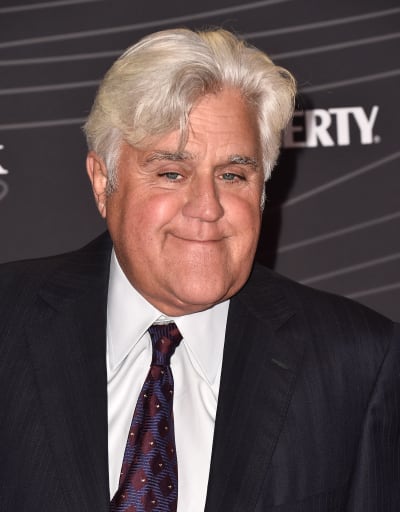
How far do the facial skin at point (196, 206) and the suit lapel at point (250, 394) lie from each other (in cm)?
16

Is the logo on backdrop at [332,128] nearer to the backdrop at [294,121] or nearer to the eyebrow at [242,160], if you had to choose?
the backdrop at [294,121]

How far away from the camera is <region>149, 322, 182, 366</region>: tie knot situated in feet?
8.16

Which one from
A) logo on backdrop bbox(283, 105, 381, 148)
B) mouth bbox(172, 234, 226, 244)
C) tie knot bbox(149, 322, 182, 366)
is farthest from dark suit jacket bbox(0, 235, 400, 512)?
logo on backdrop bbox(283, 105, 381, 148)

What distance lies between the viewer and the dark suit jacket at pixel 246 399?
2.32 metres

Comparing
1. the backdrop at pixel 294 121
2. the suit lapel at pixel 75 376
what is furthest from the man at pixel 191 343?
the backdrop at pixel 294 121

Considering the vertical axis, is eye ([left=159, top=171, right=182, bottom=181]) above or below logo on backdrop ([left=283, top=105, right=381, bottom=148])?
below

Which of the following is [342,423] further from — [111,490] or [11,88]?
[11,88]

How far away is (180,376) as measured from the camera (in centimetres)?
253

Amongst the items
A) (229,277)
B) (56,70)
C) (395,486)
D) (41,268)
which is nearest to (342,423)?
(395,486)

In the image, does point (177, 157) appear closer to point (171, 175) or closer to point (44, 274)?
point (171, 175)

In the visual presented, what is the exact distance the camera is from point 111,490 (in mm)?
2352

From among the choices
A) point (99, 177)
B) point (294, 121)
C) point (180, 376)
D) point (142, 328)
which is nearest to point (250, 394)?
point (180, 376)

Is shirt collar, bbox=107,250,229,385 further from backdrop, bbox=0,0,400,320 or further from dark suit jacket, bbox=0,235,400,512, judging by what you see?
backdrop, bbox=0,0,400,320

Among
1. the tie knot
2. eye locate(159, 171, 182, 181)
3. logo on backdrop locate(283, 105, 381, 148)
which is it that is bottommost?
the tie knot
